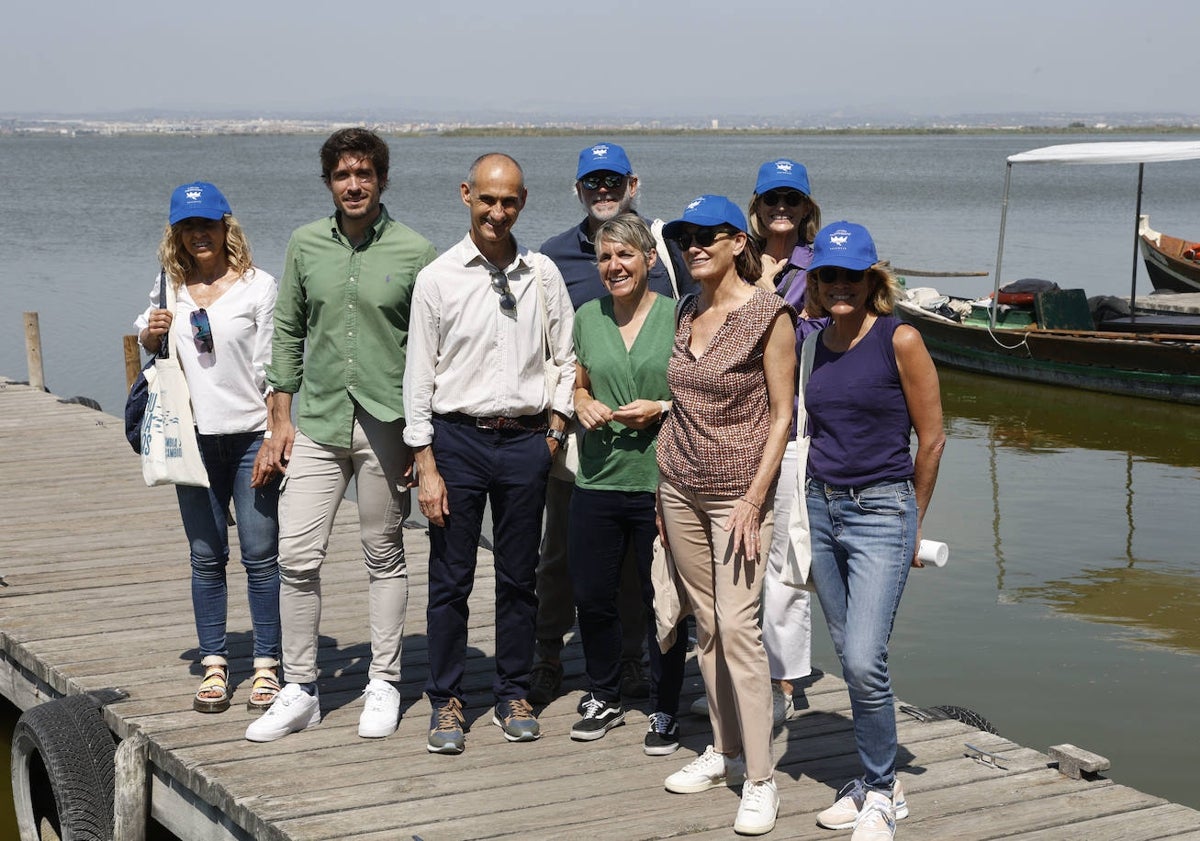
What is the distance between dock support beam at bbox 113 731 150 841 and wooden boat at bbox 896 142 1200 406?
14081 millimetres

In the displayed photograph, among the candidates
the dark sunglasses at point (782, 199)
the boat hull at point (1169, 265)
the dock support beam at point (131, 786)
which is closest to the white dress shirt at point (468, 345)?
the dark sunglasses at point (782, 199)

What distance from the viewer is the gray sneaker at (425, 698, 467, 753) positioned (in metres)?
4.83

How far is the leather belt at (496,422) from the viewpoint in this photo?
15.4ft

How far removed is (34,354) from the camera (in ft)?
49.4

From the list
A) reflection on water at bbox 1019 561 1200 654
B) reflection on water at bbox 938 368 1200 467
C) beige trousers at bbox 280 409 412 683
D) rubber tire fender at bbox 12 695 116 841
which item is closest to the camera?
beige trousers at bbox 280 409 412 683

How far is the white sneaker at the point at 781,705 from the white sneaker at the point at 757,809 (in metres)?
0.90

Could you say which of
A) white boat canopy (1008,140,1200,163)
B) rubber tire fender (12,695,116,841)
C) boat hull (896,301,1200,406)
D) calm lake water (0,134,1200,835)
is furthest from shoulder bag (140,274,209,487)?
boat hull (896,301,1200,406)

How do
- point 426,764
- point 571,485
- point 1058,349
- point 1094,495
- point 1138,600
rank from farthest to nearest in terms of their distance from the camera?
point 1058,349 → point 1094,495 → point 1138,600 → point 571,485 → point 426,764

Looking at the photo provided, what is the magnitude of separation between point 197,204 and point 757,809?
105 inches

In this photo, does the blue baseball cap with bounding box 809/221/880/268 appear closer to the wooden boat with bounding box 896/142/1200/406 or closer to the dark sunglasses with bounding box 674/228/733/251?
the dark sunglasses with bounding box 674/228/733/251

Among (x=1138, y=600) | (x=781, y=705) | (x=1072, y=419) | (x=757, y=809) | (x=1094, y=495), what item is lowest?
(x=1072, y=419)

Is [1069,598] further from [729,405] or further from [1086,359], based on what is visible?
[1086,359]

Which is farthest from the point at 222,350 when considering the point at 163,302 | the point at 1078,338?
the point at 1078,338

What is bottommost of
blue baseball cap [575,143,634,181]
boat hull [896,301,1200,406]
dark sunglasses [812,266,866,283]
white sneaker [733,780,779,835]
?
boat hull [896,301,1200,406]
